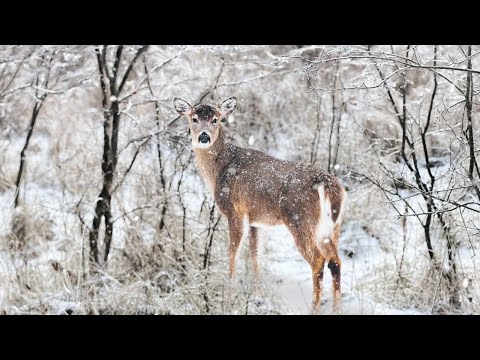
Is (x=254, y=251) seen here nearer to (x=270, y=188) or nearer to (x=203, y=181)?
(x=270, y=188)

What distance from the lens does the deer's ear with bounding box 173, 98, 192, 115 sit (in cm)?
509

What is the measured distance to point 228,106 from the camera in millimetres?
5090

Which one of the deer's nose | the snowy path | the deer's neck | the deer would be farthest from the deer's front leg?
the deer's nose

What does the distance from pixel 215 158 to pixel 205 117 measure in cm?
34

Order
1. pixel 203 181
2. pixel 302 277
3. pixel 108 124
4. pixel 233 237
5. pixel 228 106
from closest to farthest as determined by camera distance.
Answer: pixel 302 277
pixel 233 237
pixel 228 106
pixel 203 181
pixel 108 124

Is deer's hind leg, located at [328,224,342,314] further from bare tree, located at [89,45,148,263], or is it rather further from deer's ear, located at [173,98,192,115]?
bare tree, located at [89,45,148,263]

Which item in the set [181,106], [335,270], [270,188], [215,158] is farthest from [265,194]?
[181,106]

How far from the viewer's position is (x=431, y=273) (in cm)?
500

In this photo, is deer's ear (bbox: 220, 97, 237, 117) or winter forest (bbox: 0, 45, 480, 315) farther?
deer's ear (bbox: 220, 97, 237, 117)

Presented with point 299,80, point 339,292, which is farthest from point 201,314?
point 299,80

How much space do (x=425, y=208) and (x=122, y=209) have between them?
2497 mm

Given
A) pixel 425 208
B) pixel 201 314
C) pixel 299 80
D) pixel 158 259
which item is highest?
pixel 299 80

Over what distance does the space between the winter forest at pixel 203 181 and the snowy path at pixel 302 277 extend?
0.01 metres

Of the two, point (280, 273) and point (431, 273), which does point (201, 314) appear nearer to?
point (280, 273)
